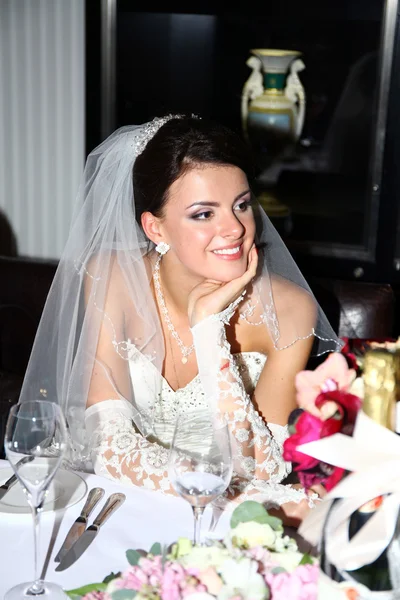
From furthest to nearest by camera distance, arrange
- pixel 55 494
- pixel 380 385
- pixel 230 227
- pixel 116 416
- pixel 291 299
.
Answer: pixel 291 299, pixel 230 227, pixel 116 416, pixel 55 494, pixel 380 385

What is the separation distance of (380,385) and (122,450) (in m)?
1.13

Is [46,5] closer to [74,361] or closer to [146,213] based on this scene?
[146,213]

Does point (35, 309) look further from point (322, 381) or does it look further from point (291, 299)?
point (322, 381)

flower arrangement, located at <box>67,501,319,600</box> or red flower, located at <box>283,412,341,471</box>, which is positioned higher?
red flower, located at <box>283,412,341,471</box>

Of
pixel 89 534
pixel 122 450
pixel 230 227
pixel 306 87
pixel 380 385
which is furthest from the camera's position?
pixel 306 87

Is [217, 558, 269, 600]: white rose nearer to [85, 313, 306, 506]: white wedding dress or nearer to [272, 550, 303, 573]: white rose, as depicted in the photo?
[272, 550, 303, 573]: white rose

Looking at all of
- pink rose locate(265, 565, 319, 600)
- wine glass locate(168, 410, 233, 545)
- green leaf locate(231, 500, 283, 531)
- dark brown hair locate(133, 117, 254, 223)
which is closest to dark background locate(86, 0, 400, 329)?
dark brown hair locate(133, 117, 254, 223)

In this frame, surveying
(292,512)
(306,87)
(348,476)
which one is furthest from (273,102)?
(348,476)

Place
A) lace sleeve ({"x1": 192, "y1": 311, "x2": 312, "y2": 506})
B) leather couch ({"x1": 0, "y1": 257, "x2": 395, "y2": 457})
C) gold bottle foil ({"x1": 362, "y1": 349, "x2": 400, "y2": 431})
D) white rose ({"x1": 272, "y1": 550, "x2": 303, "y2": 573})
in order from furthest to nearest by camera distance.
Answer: leather couch ({"x1": 0, "y1": 257, "x2": 395, "y2": 457})
lace sleeve ({"x1": 192, "y1": 311, "x2": 312, "y2": 506})
white rose ({"x1": 272, "y1": 550, "x2": 303, "y2": 573})
gold bottle foil ({"x1": 362, "y1": 349, "x2": 400, "y2": 431})

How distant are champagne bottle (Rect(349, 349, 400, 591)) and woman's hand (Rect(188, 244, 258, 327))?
123cm

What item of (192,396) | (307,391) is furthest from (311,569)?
(192,396)

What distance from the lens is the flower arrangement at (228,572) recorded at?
1077mm

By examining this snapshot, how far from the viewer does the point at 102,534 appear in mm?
1558

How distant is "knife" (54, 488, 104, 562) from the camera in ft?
4.91
